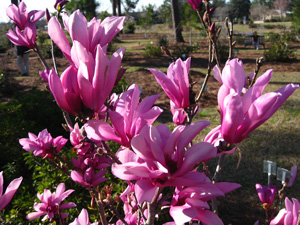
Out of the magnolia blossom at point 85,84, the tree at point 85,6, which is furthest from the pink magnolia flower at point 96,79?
the tree at point 85,6

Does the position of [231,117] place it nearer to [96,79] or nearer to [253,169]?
[96,79]

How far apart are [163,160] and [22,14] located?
3.11ft

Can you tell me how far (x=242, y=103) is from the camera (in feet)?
2.03

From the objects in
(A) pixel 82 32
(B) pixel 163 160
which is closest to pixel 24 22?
(A) pixel 82 32

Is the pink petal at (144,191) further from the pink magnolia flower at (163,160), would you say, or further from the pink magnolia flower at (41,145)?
the pink magnolia flower at (41,145)

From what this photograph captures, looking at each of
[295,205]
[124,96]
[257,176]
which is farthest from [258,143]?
[124,96]

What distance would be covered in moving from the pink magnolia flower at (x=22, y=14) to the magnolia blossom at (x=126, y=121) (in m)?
0.71

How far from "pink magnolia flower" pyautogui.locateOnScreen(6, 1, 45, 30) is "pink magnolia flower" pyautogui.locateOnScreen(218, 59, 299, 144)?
2.79 feet

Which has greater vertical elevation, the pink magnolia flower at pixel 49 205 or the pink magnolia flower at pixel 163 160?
the pink magnolia flower at pixel 163 160

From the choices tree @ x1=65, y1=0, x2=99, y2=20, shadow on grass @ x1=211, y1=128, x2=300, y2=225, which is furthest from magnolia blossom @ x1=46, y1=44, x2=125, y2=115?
tree @ x1=65, y1=0, x2=99, y2=20

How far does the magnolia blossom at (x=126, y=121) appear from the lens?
2.04 feet

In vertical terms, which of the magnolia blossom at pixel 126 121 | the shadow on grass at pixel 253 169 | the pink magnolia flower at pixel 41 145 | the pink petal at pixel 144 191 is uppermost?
the magnolia blossom at pixel 126 121

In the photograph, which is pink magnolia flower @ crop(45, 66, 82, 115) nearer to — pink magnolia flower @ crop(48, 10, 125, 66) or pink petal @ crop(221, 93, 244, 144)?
pink magnolia flower @ crop(48, 10, 125, 66)

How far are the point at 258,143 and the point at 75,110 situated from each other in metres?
4.74
